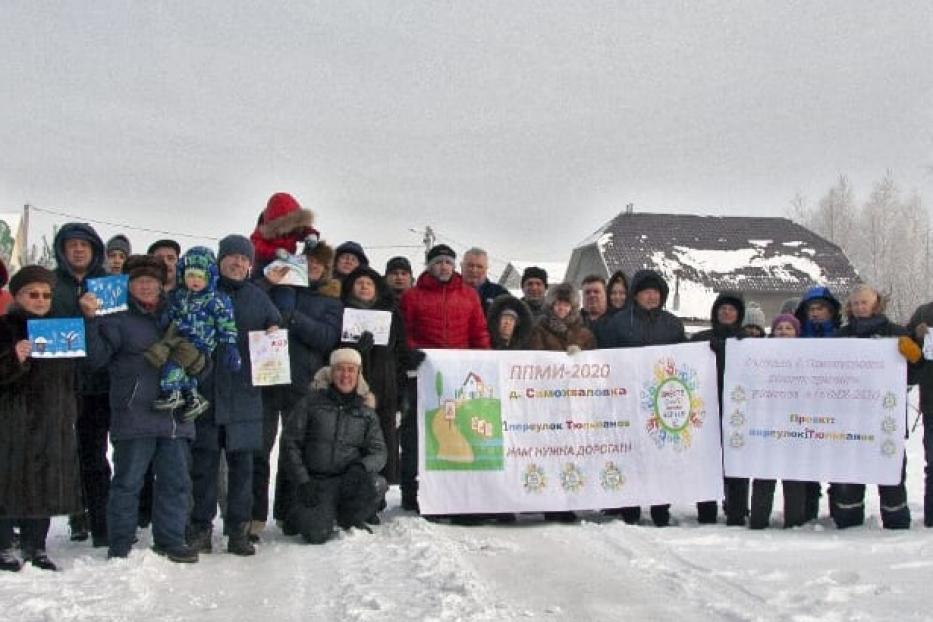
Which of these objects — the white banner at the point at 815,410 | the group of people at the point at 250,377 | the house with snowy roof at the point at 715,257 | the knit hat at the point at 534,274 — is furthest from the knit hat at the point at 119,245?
the house with snowy roof at the point at 715,257

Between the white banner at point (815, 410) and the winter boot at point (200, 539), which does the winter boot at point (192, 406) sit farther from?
the white banner at point (815, 410)

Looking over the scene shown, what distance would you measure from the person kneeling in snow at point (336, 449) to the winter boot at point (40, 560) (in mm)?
1594

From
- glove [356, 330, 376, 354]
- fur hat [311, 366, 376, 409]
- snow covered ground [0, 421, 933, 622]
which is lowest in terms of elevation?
snow covered ground [0, 421, 933, 622]

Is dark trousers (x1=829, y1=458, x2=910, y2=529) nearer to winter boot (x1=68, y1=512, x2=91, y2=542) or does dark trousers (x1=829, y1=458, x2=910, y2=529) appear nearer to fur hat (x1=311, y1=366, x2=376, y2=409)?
fur hat (x1=311, y1=366, x2=376, y2=409)

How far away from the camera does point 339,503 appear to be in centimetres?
670

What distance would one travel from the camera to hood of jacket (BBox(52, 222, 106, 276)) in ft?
21.1

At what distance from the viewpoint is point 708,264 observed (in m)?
40.5

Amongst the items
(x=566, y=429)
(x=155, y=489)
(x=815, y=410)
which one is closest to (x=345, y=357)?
(x=155, y=489)

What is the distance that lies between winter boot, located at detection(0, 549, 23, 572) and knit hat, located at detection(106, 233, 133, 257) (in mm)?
2870

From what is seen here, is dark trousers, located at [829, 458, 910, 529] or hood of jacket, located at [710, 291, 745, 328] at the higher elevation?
hood of jacket, located at [710, 291, 745, 328]

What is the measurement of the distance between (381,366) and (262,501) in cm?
144

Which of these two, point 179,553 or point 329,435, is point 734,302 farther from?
point 179,553

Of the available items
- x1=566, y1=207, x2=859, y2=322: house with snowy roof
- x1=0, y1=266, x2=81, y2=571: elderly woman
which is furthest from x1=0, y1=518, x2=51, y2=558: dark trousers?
x1=566, y1=207, x2=859, y2=322: house with snowy roof

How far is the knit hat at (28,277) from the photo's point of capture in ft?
18.6
